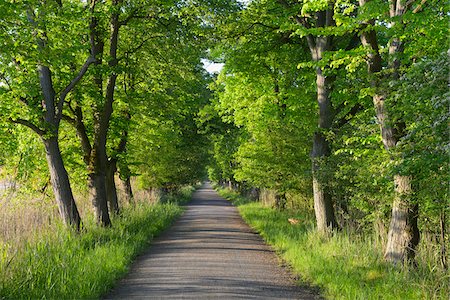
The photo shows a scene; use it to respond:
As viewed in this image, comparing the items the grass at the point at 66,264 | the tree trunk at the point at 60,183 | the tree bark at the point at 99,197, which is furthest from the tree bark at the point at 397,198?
the tree bark at the point at 99,197

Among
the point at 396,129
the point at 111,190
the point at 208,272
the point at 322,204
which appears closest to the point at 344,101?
the point at 322,204

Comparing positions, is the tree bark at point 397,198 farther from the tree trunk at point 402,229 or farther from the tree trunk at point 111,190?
the tree trunk at point 111,190

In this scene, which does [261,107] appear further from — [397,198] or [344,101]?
[397,198]

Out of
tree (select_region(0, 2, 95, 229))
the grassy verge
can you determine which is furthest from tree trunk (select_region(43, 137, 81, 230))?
the grassy verge

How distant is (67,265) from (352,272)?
503 cm

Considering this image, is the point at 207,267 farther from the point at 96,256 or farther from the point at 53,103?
the point at 53,103

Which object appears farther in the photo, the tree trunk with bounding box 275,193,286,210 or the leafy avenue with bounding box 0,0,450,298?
the tree trunk with bounding box 275,193,286,210

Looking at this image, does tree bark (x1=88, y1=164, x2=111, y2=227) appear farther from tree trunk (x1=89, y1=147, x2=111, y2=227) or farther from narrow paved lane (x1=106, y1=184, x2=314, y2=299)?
narrow paved lane (x1=106, y1=184, x2=314, y2=299)

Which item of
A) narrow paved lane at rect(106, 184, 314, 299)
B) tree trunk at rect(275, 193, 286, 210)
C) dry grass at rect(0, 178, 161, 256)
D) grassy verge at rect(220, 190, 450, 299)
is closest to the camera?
grassy verge at rect(220, 190, 450, 299)

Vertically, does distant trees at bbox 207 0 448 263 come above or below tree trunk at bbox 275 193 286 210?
above

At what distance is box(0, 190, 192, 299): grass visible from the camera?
6822 millimetres

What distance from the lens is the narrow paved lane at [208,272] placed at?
7.56 metres

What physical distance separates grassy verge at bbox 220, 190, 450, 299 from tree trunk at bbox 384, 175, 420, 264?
349mm

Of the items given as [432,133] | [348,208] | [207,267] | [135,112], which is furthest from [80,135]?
[432,133]
